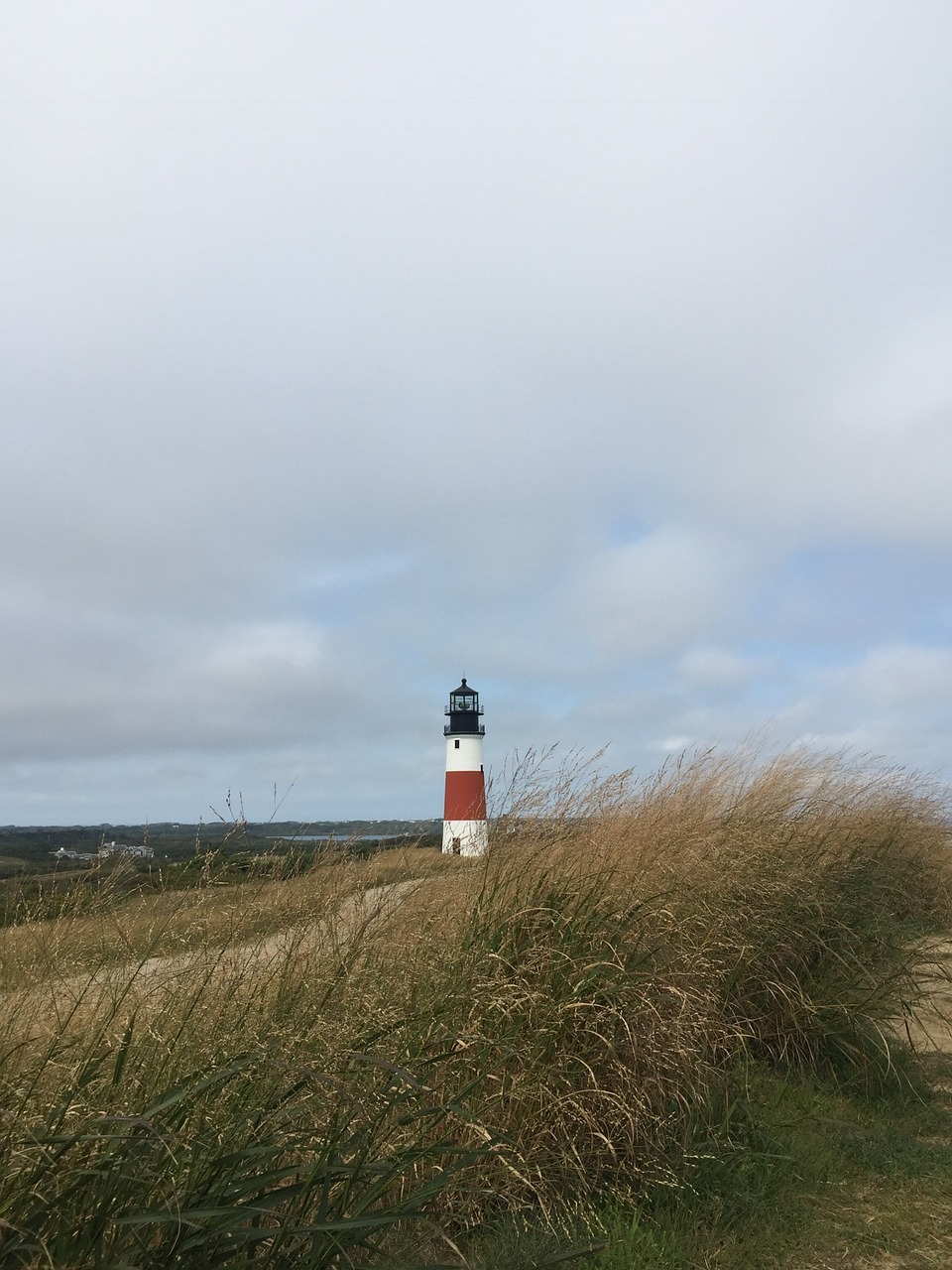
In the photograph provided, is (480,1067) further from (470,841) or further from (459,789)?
(459,789)

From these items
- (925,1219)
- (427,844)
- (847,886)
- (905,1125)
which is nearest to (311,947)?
(427,844)

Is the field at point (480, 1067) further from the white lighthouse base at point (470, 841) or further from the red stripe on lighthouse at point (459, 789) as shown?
the red stripe on lighthouse at point (459, 789)

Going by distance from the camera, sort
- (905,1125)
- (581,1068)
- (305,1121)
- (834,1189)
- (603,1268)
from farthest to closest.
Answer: (905,1125) → (834,1189) → (581,1068) → (603,1268) → (305,1121)

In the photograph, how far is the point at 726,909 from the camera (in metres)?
5.53

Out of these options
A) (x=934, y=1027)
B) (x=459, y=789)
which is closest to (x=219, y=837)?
(x=934, y=1027)

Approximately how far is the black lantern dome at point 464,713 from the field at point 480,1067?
21.7m

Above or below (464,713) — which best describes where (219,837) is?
below

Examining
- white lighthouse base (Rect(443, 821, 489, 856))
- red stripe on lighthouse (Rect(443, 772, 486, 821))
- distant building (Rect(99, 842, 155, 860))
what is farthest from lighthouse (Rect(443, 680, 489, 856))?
distant building (Rect(99, 842, 155, 860))

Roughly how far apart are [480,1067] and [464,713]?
2428 centimetres

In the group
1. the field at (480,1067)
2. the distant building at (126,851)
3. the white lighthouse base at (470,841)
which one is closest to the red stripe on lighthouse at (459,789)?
the white lighthouse base at (470,841)

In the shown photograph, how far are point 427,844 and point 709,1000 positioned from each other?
1.82 meters

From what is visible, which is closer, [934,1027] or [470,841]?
[470,841]

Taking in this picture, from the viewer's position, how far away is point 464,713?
92.0ft

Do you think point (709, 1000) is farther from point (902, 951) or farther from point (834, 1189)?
point (902, 951)
